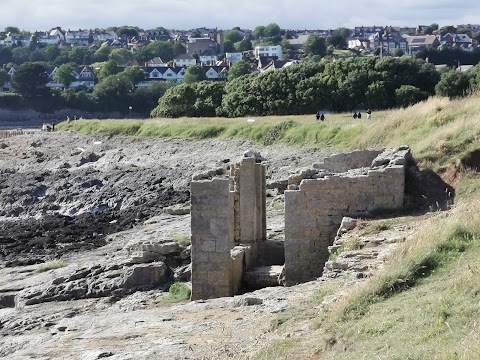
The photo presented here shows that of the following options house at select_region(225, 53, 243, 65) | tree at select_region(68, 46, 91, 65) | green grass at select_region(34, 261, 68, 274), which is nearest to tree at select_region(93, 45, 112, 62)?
tree at select_region(68, 46, 91, 65)

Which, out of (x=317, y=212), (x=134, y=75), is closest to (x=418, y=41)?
(x=134, y=75)

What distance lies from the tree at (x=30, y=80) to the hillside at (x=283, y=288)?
76.3 metres

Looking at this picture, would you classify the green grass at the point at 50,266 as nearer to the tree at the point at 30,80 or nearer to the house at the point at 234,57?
the tree at the point at 30,80

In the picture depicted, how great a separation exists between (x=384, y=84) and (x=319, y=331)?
44677 mm

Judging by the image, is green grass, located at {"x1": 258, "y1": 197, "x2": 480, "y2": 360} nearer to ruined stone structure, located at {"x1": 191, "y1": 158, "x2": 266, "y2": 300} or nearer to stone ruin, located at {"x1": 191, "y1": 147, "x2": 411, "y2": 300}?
stone ruin, located at {"x1": 191, "y1": 147, "x2": 411, "y2": 300}

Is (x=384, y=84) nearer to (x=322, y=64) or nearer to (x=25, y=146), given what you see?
(x=322, y=64)

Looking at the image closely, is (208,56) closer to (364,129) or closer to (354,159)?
(364,129)

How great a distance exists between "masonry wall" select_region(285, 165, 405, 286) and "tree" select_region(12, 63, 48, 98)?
101 meters

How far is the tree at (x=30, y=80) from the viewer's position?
11606cm

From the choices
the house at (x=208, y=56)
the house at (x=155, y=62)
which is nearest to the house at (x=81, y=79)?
the house at (x=155, y=62)

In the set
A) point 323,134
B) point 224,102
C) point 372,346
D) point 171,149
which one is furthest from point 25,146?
point 372,346

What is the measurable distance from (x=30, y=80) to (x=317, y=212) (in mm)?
102207

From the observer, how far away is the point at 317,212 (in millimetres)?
18359

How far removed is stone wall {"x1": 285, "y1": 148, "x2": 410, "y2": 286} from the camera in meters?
18.3
